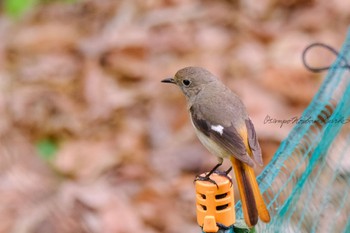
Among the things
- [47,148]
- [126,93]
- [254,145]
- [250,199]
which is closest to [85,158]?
[47,148]

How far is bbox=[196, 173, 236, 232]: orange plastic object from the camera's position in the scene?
7.39ft

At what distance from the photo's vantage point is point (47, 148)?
5.03m

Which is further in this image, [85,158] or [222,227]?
[85,158]

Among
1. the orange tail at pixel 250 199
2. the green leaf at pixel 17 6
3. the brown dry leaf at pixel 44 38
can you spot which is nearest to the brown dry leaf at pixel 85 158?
the brown dry leaf at pixel 44 38

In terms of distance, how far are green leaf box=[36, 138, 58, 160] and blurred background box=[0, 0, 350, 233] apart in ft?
0.04

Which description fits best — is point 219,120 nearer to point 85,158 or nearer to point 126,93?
point 85,158

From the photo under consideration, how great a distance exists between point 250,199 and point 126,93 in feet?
10.9

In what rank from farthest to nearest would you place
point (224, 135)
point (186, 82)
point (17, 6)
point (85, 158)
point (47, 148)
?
point (17, 6), point (47, 148), point (85, 158), point (186, 82), point (224, 135)

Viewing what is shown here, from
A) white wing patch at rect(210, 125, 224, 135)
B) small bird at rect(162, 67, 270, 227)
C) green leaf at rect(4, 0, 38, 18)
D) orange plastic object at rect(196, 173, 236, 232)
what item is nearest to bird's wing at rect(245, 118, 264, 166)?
small bird at rect(162, 67, 270, 227)

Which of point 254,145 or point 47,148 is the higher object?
point 254,145

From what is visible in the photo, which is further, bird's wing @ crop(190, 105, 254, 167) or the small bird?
bird's wing @ crop(190, 105, 254, 167)

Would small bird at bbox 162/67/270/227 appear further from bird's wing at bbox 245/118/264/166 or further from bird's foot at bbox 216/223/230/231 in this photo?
bird's foot at bbox 216/223/230/231

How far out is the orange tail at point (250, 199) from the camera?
2.26m

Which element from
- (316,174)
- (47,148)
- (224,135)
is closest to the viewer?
(224,135)
